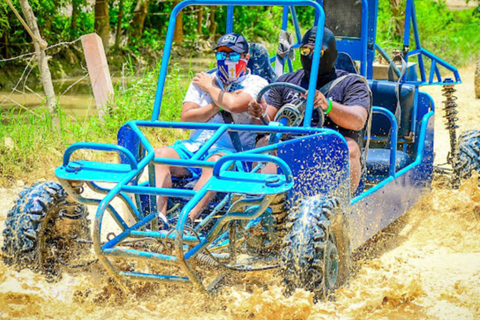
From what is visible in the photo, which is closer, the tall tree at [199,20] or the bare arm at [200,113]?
the bare arm at [200,113]

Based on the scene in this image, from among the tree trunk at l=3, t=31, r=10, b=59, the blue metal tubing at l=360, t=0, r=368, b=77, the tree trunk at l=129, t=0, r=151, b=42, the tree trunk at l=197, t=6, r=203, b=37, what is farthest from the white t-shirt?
the tree trunk at l=197, t=6, r=203, b=37

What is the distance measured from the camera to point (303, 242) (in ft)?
11.2

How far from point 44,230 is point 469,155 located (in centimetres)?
361

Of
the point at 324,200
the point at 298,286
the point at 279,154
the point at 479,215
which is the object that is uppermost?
the point at 279,154

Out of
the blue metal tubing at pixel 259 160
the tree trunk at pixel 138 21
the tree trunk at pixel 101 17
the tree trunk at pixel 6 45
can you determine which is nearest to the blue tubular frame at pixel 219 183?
the blue metal tubing at pixel 259 160

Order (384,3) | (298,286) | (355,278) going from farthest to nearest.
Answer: (384,3)
(355,278)
(298,286)

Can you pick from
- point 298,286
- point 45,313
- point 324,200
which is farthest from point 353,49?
point 45,313

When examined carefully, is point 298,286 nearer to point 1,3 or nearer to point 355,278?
point 355,278

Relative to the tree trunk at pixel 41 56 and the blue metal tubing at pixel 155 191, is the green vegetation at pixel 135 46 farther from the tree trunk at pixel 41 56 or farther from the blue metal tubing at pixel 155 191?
the blue metal tubing at pixel 155 191

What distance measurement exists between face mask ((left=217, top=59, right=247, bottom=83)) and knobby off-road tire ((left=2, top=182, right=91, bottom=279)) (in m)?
1.27

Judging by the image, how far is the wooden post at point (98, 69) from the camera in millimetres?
7242

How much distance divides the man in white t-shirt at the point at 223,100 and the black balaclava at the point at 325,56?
40 cm

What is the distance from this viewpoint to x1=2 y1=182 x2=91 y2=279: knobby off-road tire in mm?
3891

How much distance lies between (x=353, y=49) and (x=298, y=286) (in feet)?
9.67
